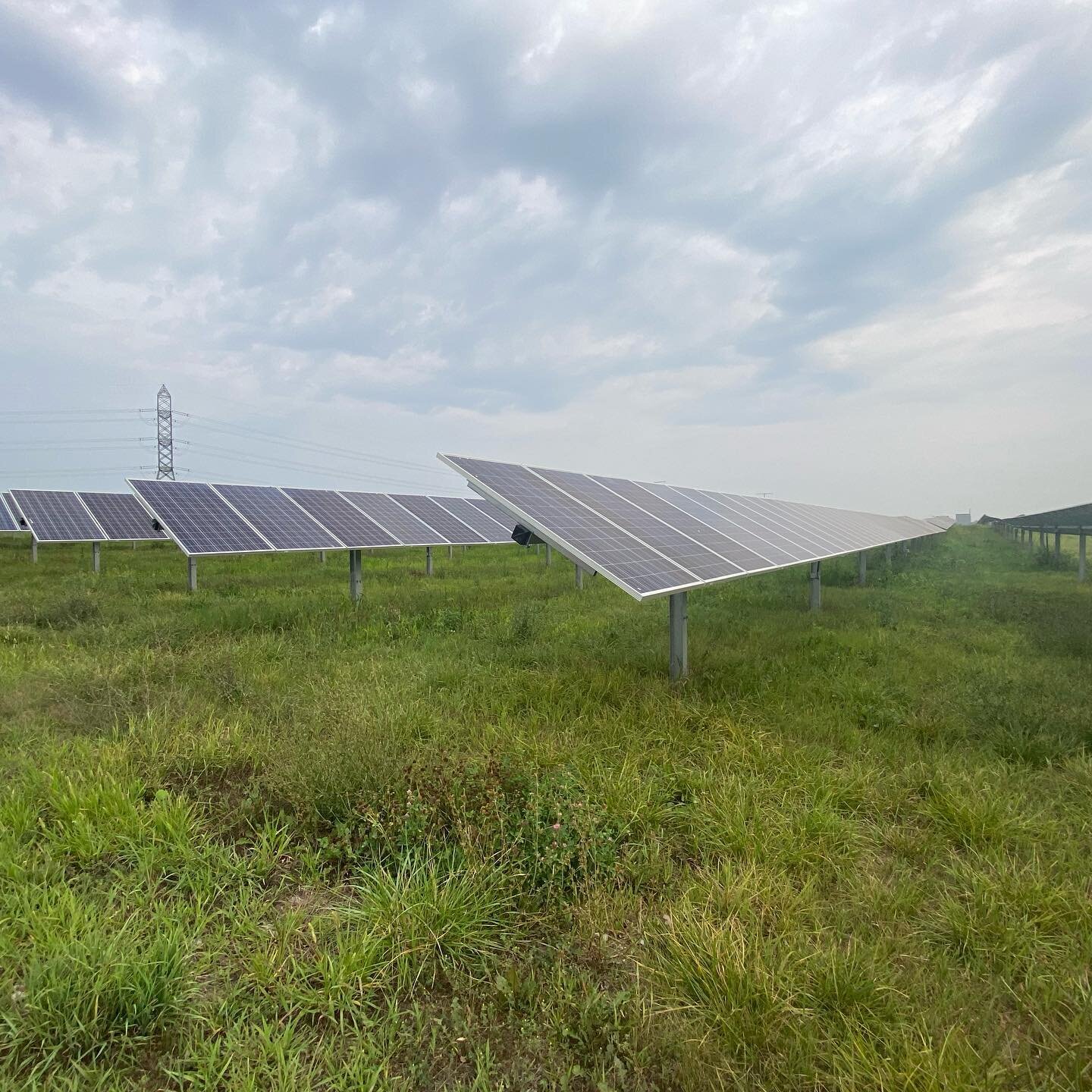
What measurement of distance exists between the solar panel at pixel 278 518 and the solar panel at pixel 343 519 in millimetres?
238

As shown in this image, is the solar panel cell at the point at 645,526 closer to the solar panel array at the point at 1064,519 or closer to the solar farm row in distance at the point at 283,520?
the solar farm row in distance at the point at 283,520

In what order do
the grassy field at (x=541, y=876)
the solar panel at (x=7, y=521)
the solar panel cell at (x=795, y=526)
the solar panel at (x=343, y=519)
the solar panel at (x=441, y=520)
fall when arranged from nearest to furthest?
the grassy field at (x=541, y=876) → the solar panel cell at (x=795, y=526) → the solar panel at (x=343, y=519) → the solar panel at (x=441, y=520) → the solar panel at (x=7, y=521)

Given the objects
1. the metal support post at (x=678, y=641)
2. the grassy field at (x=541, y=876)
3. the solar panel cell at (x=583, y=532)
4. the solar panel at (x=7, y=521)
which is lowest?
the grassy field at (x=541, y=876)

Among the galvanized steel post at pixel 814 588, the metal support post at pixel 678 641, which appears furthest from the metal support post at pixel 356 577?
the galvanized steel post at pixel 814 588

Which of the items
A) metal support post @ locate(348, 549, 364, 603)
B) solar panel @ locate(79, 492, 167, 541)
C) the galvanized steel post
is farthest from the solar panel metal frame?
the galvanized steel post

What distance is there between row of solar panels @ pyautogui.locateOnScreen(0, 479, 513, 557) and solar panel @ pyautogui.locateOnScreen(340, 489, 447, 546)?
4cm

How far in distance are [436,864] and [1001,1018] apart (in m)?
2.86

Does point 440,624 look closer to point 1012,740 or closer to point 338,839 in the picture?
point 338,839

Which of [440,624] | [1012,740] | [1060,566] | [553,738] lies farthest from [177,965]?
[1060,566]

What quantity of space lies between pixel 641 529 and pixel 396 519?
1136 cm

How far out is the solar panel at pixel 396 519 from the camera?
16562 mm

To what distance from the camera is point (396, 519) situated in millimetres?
17984

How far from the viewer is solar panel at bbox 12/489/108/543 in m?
21.2

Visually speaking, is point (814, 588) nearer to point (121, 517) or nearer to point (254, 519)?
point (254, 519)
